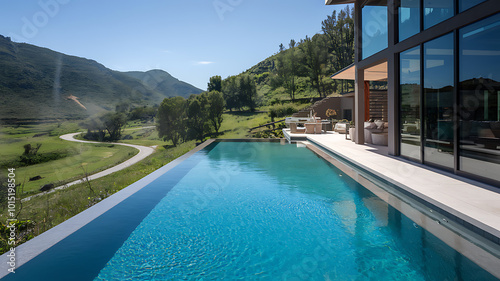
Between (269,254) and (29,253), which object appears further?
(269,254)

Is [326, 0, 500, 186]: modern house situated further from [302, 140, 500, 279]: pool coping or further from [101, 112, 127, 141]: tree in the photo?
[101, 112, 127, 141]: tree

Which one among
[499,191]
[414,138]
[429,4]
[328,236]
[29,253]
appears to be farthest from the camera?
[414,138]

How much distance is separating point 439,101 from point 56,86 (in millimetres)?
81730

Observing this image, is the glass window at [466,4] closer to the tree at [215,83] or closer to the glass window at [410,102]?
the glass window at [410,102]

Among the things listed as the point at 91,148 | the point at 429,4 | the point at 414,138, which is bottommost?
the point at 91,148

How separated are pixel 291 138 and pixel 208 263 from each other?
10883 mm

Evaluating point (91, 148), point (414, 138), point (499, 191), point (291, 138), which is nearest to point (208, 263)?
point (499, 191)

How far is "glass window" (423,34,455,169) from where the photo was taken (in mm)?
5027

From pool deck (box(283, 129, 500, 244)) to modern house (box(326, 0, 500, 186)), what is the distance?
330 mm

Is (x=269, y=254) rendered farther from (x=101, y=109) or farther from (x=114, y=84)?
(x=114, y=84)

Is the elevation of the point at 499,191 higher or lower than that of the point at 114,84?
lower

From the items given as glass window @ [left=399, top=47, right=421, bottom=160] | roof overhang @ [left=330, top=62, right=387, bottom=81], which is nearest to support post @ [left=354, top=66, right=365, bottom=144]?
roof overhang @ [left=330, top=62, right=387, bottom=81]

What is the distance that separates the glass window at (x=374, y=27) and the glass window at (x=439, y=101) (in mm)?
2259

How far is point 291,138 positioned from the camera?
13312mm
